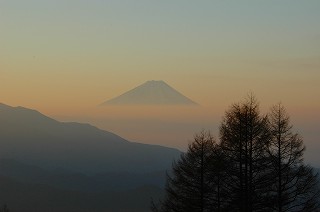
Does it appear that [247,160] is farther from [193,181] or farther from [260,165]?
[193,181]

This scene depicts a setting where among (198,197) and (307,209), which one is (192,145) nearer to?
(198,197)

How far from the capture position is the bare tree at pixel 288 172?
26.1m

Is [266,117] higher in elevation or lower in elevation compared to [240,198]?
higher

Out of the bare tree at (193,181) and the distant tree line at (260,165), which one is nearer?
the distant tree line at (260,165)

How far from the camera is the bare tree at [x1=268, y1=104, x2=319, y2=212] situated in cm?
2608

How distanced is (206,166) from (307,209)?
5.91 meters

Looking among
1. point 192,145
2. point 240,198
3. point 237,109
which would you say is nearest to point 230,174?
point 240,198

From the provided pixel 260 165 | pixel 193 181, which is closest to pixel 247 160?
pixel 260 165

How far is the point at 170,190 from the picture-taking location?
31.8 metres

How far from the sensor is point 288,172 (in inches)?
1041

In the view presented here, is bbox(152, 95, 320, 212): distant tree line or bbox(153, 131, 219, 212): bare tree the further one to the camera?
bbox(153, 131, 219, 212): bare tree

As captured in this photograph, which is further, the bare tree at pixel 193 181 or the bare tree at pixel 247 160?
the bare tree at pixel 193 181

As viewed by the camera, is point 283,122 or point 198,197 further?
point 198,197

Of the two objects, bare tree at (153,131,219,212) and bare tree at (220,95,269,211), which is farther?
bare tree at (153,131,219,212)
